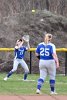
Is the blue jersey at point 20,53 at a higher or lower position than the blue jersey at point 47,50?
lower

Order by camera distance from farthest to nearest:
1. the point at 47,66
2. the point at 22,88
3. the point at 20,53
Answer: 1. the point at 20,53
2. the point at 22,88
3. the point at 47,66

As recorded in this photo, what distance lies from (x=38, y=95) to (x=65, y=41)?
13.8m

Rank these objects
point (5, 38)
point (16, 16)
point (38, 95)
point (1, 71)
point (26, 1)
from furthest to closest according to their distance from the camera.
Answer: point (26, 1)
point (16, 16)
point (5, 38)
point (1, 71)
point (38, 95)

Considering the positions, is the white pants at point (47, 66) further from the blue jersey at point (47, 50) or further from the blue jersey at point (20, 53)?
the blue jersey at point (20, 53)

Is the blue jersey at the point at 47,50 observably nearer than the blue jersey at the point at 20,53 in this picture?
Yes

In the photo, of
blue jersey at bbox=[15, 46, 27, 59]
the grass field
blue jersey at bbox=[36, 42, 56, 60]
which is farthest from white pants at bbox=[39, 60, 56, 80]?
blue jersey at bbox=[15, 46, 27, 59]

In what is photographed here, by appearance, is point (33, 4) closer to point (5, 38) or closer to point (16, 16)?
point (16, 16)

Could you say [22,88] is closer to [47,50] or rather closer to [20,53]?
[47,50]

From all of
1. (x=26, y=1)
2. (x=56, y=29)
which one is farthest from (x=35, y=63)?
(x=26, y=1)

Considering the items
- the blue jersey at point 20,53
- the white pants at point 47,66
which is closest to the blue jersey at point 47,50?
the white pants at point 47,66

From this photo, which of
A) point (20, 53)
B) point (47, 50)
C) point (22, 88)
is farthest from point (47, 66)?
point (20, 53)

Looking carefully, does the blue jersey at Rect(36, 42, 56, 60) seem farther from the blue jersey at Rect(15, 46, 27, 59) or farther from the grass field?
the blue jersey at Rect(15, 46, 27, 59)

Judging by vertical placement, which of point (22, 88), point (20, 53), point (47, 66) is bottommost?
point (22, 88)

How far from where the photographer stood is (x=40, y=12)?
1156 inches
